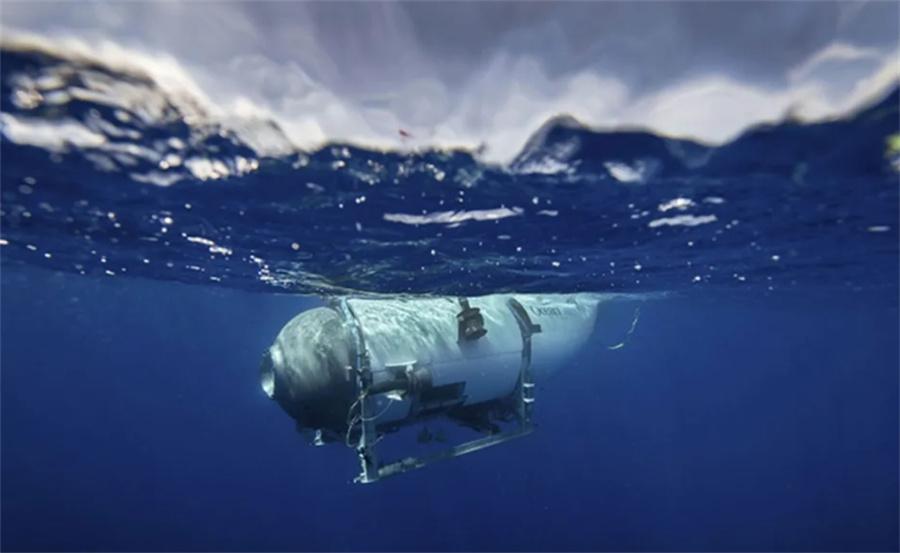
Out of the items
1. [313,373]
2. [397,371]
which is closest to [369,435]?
[397,371]

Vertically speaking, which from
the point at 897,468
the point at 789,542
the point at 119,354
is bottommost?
the point at 897,468

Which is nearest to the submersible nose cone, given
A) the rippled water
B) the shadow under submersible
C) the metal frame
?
the shadow under submersible

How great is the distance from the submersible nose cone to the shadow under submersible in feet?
0.05

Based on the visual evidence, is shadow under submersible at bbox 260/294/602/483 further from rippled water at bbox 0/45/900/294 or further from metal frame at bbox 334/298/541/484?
rippled water at bbox 0/45/900/294

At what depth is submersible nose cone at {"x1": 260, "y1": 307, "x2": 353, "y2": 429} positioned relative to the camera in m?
8.45

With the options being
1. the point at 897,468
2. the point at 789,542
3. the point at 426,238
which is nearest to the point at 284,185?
the point at 426,238

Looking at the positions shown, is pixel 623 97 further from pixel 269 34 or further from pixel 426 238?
pixel 426 238

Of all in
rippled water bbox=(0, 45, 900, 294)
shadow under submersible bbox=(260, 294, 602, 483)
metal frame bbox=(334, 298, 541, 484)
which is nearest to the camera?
rippled water bbox=(0, 45, 900, 294)

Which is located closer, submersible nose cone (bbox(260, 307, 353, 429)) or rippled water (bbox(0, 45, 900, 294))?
rippled water (bbox(0, 45, 900, 294))

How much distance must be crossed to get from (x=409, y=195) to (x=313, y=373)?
333 cm

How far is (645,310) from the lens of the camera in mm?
37656

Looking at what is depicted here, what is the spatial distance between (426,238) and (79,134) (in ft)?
19.8

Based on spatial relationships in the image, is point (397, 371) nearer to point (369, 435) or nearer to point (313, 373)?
point (369, 435)

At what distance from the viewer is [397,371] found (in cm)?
849
